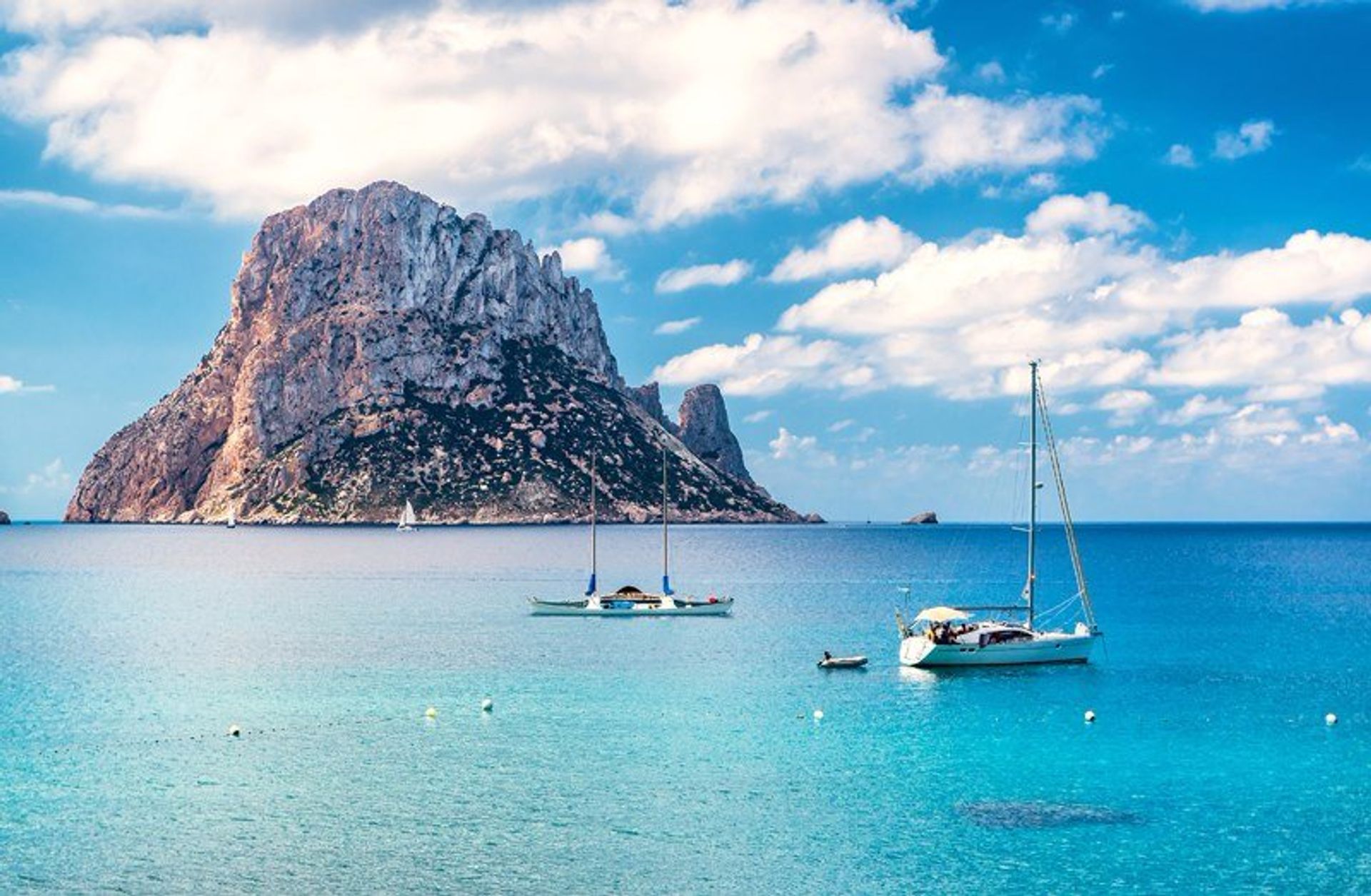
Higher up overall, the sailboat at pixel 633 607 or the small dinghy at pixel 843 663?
the sailboat at pixel 633 607

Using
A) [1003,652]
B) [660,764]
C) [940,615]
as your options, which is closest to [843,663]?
[940,615]

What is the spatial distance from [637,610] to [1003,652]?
42721 millimetres

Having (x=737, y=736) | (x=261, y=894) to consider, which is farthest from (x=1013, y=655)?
(x=261, y=894)

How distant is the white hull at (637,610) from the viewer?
117 metres

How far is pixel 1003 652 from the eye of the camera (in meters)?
82.9

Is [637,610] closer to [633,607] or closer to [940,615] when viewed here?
[633,607]

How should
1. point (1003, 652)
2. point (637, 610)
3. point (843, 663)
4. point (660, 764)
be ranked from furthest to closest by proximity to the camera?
point (637, 610) → point (1003, 652) → point (843, 663) → point (660, 764)

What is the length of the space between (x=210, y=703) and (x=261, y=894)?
107 feet

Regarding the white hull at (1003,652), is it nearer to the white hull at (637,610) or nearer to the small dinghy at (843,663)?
the small dinghy at (843,663)

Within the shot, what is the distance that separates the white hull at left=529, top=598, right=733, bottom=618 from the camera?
116750 mm

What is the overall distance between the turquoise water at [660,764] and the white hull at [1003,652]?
6.46 ft

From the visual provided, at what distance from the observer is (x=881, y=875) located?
3869 centimetres

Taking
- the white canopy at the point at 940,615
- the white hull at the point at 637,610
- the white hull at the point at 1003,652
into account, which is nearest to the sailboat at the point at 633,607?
the white hull at the point at 637,610

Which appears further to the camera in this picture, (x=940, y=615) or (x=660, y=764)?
(x=940, y=615)
